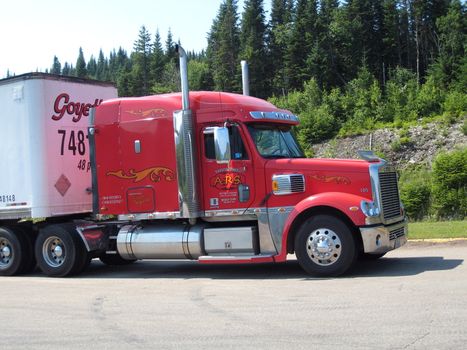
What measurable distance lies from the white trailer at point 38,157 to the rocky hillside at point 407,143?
71.9 feet

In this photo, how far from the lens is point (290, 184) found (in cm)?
970

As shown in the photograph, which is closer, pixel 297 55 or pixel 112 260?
pixel 112 260

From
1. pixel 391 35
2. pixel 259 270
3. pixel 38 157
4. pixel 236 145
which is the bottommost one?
pixel 259 270

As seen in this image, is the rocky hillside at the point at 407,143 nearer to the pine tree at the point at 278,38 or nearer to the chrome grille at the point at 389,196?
the chrome grille at the point at 389,196

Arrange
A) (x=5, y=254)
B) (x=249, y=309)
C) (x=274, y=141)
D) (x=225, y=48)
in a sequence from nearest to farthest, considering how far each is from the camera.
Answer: (x=249, y=309) < (x=274, y=141) < (x=5, y=254) < (x=225, y=48)

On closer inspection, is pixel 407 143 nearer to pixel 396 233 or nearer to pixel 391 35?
pixel 396 233

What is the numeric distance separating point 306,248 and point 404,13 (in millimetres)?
83041

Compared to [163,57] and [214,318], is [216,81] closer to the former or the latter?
[163,57]

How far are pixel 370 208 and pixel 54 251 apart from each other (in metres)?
6.24

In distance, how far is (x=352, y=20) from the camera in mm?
85812

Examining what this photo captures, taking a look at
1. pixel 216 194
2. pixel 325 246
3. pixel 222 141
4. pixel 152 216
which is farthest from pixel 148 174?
pixel 325 246

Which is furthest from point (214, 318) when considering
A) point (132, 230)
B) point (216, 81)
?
point (216, 81)

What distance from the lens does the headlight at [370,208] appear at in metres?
9.16

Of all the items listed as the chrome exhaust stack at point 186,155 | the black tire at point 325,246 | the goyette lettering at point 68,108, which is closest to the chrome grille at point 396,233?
the black tire at point 325,246
